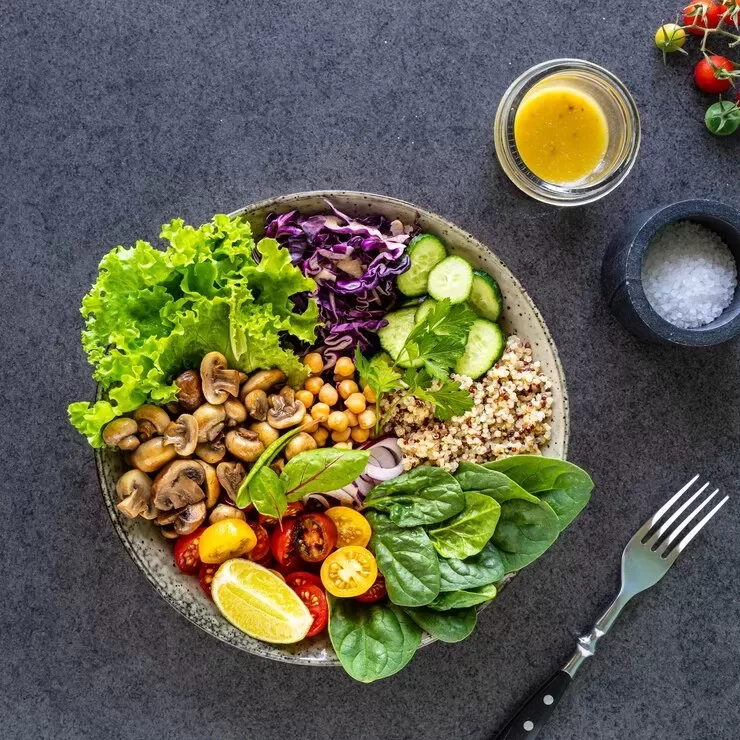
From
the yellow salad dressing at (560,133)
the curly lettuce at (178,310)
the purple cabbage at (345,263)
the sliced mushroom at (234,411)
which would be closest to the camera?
the curly lettuce at (178,310)

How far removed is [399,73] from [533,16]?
0.37 metres

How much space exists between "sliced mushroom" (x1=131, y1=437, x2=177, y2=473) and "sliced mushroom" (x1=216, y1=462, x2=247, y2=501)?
0.34 ft

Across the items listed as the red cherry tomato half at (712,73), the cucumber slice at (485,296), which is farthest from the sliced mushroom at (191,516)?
the red cherry tomato half at (712,73)

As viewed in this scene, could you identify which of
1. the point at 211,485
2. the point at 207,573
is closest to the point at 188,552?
the point at 207,573

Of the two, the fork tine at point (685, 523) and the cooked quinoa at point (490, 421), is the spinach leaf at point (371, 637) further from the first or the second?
the fork tine at point (685, 523)

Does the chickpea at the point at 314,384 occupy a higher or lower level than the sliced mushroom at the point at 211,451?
higher

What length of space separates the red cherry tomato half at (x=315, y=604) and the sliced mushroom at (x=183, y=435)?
0.40 m

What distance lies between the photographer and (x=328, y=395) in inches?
67.3

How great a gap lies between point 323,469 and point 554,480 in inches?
20.3

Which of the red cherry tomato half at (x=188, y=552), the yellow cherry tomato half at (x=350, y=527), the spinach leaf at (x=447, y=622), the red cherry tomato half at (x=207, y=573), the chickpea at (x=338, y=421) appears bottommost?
the spinach leaf at (x=447, y=622)

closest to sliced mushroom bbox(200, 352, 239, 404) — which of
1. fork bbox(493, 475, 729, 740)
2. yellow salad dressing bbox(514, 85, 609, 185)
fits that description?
yellow salad dressing bbox(514, 85, 609, 185)

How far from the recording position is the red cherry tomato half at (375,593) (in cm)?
168

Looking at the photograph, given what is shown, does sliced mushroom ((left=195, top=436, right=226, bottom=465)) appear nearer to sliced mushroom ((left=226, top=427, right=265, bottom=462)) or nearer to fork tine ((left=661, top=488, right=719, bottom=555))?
sliced mushroom ((left=226, top=427, right=265, bottom=462))

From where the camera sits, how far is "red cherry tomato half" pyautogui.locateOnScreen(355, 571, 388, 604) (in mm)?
1682
